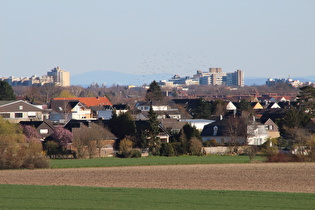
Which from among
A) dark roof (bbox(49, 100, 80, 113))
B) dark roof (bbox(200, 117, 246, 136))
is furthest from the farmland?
dark roof (bbox(49, 100, 80, 113))

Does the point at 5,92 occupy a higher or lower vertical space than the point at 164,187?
higher

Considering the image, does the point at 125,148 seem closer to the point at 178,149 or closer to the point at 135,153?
the point at 135,153

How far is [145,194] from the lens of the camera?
29656 millimetres

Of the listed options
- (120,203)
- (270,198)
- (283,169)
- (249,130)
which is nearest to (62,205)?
(120,203)

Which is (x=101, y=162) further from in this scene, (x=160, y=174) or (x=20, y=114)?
(x=20, y=114)

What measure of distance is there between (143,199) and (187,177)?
41.6 ft

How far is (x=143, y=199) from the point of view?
90.9ft

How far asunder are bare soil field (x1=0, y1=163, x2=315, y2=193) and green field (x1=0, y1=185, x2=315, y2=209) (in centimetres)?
320

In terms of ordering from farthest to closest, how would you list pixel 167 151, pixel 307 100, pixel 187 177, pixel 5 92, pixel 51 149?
pixel 5 92
pixel 307 100
pixel 167 151
pixel 51 149
pixel 187 177

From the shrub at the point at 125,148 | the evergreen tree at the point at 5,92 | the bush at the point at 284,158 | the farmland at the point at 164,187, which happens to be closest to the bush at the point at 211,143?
the shrub at the point at 125,148

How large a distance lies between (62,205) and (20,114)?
68465 mm

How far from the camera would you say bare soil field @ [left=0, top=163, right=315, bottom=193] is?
34812 millimetres

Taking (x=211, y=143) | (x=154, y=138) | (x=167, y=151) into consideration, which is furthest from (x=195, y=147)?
(x=211, y=143)

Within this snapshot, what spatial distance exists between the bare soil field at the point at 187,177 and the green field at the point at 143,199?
320 cm
